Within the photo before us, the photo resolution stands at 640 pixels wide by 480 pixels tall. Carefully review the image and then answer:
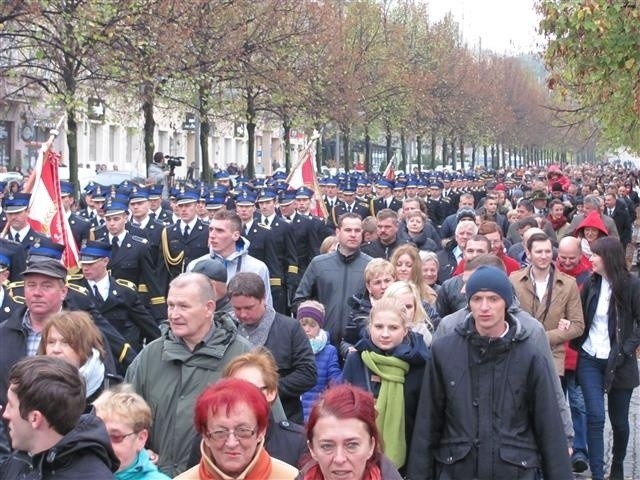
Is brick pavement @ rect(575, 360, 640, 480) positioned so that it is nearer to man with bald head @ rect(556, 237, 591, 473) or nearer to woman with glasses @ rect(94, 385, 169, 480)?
man with bald head @ rect(556, 237, 591, 473)

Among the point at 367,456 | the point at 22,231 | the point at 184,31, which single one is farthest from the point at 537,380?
the point at 184,31

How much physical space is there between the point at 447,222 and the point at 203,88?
13172 mm

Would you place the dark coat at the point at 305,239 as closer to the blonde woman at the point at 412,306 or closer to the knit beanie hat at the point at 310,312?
the knit beanie hat at the point at 310,312

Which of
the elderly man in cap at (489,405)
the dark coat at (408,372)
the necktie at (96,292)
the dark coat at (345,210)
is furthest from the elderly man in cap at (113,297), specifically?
the dark coat at (345,210)

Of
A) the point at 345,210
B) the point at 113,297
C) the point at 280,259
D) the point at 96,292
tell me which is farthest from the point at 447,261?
the point at 345,210

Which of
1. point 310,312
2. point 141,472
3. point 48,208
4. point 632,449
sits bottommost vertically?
point 632,449

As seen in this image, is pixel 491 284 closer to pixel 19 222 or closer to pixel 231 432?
pixel 231 432

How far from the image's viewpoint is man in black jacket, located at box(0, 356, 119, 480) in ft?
13.0

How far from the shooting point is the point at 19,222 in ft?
42.1

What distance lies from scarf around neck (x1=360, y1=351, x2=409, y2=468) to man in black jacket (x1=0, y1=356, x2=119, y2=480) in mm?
2465

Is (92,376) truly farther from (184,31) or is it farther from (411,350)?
(184,31)

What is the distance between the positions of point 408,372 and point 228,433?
2.30m

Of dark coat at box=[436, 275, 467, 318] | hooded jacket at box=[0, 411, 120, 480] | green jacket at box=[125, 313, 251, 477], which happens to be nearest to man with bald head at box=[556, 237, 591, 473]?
dark coat at box=[436, 275, 467, 318]

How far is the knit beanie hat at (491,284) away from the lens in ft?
18.9
